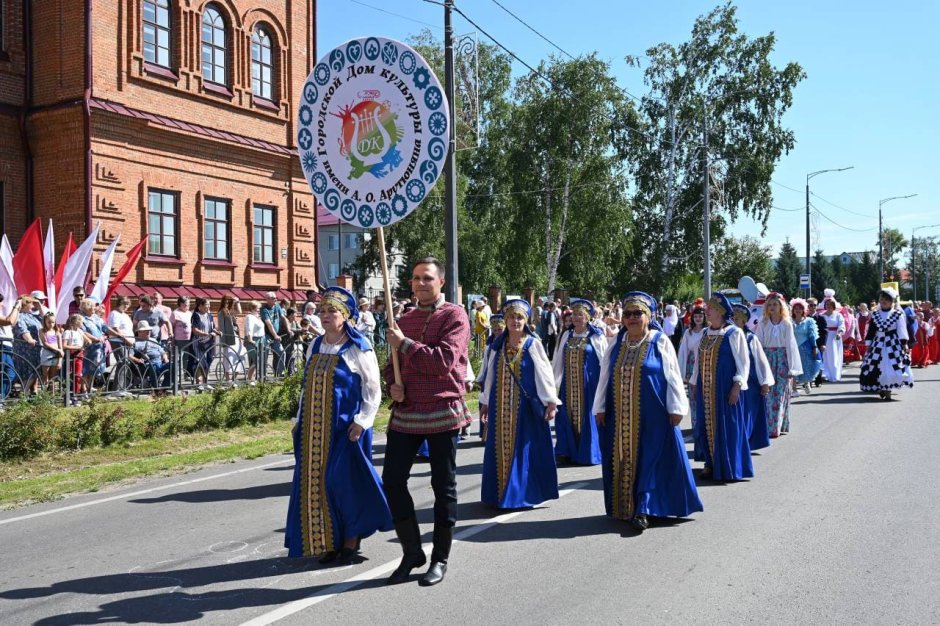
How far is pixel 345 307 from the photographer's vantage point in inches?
239

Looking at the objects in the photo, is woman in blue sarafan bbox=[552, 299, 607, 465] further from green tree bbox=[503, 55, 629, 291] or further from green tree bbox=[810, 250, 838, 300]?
green tree bbox=[810, 250, 838, 300]

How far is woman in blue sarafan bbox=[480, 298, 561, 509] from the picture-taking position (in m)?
7.63

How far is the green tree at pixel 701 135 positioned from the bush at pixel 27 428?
33472 mm

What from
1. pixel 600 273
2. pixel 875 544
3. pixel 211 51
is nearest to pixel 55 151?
pixel 211 51

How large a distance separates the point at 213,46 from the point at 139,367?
1361cm

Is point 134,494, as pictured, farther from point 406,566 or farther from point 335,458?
point 406,566

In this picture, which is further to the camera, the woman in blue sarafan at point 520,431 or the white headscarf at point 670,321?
the white headscarf at point 670,321

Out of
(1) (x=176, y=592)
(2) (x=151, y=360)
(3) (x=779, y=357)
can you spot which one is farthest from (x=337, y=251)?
(1) (x=176, y=592)

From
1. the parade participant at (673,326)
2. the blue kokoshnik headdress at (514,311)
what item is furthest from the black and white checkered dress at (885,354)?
the blue kokoshnik headdress at (514,311)

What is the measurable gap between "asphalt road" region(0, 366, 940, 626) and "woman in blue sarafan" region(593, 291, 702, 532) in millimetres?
213

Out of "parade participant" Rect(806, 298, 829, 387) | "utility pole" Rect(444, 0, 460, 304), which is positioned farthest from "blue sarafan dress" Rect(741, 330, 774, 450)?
"parade participant" Rect(806, 298, 829, 387)

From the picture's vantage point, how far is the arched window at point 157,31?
73.2 feet

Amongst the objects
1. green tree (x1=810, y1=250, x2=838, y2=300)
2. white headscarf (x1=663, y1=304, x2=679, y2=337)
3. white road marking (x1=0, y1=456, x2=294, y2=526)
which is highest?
green tree (x1=810, y1=250, x2=838, y2=300)

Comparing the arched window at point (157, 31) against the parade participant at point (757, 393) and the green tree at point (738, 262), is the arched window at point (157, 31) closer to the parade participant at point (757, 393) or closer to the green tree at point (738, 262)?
the parade participant at point (757, 393)
